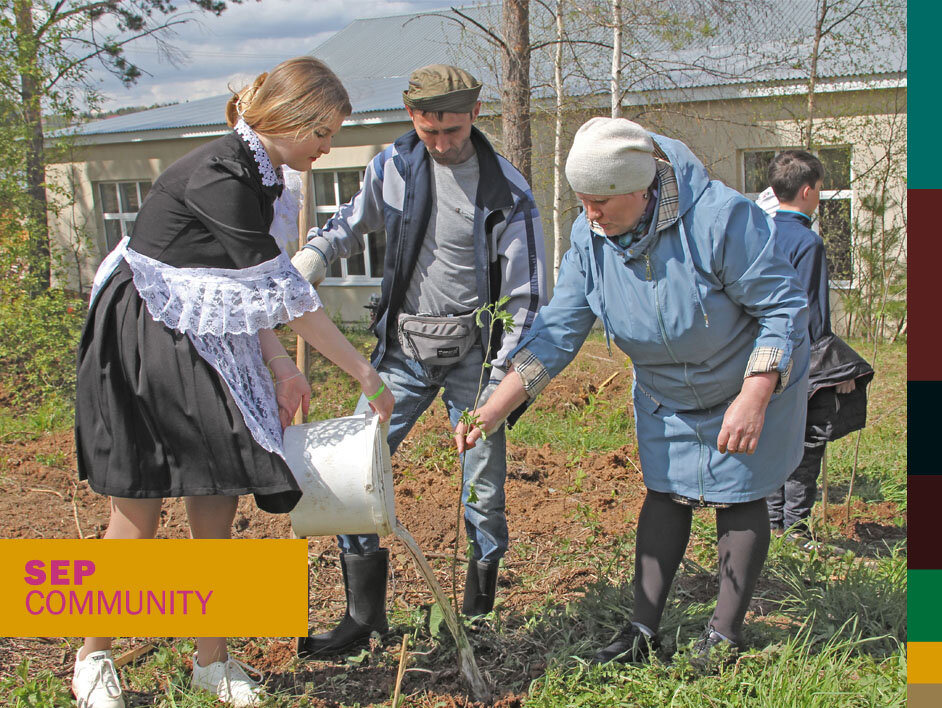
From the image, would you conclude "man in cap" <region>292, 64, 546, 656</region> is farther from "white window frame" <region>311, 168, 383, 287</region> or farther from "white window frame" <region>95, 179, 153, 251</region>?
"white window frame" <region>95, 179, 153, 251</region>

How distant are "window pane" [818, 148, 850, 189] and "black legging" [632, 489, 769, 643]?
10.3m

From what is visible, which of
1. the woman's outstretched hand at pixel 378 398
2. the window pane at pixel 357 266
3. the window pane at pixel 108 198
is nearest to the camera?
the woman's outstretched hand at pixel 378 398

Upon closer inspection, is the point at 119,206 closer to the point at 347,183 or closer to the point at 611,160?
the point at 347,183

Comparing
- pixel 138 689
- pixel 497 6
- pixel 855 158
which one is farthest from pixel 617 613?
pixel 497 6

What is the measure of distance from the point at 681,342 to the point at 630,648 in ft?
3.17

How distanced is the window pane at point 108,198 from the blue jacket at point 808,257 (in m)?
17.2

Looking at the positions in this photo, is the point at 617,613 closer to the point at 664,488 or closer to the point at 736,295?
the point at 664,488

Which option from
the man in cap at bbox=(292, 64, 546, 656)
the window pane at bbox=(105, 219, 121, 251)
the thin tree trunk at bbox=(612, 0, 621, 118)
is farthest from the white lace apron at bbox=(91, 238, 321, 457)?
the window pane at bbox=(105, 219, 121, 251)

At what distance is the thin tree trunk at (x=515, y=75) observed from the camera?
Answer: 8.79 m

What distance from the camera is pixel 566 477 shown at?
4.83 m

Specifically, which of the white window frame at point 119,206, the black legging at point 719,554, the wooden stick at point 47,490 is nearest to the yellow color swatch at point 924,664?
the black legging at point 719,554

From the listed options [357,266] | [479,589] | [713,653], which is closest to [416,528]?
[479,589]

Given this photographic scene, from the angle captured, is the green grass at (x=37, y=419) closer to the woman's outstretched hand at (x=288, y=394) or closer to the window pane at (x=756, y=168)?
the woman's outstretched hand at (x=288, y=394)

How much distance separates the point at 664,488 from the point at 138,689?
169cm
